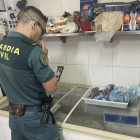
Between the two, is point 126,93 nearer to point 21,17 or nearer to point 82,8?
point 82,8

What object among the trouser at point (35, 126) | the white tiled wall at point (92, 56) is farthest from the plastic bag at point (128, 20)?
the trouser at point (35, 126)

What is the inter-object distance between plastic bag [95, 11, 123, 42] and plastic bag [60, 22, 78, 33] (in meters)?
0.19

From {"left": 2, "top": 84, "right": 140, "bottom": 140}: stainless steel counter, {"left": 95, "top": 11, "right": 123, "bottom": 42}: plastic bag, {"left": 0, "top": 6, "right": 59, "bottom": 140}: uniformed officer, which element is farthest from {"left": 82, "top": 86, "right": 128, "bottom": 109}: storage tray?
{"left": 95, "top": 11, "right": 123, "bottom": 42}: plastic bag

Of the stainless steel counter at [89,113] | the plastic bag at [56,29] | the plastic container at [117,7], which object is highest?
the plastic container at [117,7]

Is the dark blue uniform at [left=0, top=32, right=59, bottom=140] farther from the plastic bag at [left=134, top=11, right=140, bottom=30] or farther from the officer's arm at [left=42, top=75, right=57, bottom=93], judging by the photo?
the plastic bag at [left=134, top=11, right=140, bottom=30]

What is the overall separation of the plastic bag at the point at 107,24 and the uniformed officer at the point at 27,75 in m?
0.46

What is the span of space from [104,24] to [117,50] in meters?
0.34

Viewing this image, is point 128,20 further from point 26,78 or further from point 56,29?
point 26,78

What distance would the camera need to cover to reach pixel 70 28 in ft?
4.21

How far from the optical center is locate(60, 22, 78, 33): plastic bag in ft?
4.18

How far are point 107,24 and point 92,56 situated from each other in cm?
42

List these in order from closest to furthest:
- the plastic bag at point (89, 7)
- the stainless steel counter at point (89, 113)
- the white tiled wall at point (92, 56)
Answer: the stainless steel counter at point (89, 113)
the plastic bag at point (89, 7)
the white tiled wall at point (92, 56)

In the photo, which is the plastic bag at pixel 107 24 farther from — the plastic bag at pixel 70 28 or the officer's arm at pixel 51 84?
the officer's arm at pixel 51 84

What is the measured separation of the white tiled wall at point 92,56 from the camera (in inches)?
53.1
